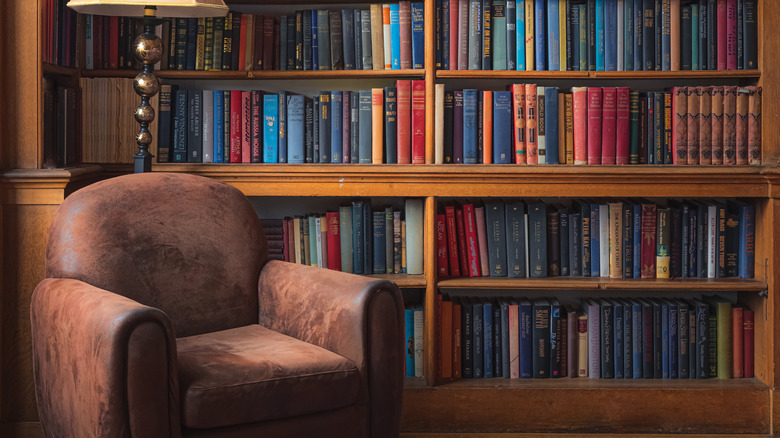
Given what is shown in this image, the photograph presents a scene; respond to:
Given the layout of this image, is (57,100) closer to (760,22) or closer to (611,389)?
(611,389)

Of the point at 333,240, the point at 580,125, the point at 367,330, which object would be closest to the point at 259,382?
the point at 367,330

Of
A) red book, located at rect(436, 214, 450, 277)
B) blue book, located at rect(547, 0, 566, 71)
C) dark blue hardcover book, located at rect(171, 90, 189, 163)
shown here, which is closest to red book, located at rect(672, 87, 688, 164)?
blue book, located at rect(547, 0, 566, 71)

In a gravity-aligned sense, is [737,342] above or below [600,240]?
below

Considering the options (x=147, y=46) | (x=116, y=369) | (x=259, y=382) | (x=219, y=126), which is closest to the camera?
(x=116, y=369)

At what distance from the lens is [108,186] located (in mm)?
2408

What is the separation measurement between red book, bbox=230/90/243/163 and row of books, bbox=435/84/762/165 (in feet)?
2.33

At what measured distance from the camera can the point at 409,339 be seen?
3066mm

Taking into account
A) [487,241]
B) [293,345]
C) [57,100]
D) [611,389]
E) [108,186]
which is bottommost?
[611,389]

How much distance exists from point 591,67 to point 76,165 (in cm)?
183

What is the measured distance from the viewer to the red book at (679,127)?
2.97 metres

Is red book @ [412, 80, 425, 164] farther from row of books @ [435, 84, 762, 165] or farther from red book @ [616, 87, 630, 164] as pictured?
red book @ [616, 87, 630, 164]

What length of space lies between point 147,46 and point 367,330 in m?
1.24

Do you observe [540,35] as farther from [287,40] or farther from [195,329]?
[195,329]

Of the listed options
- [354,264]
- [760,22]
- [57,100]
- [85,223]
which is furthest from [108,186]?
[760,22]
